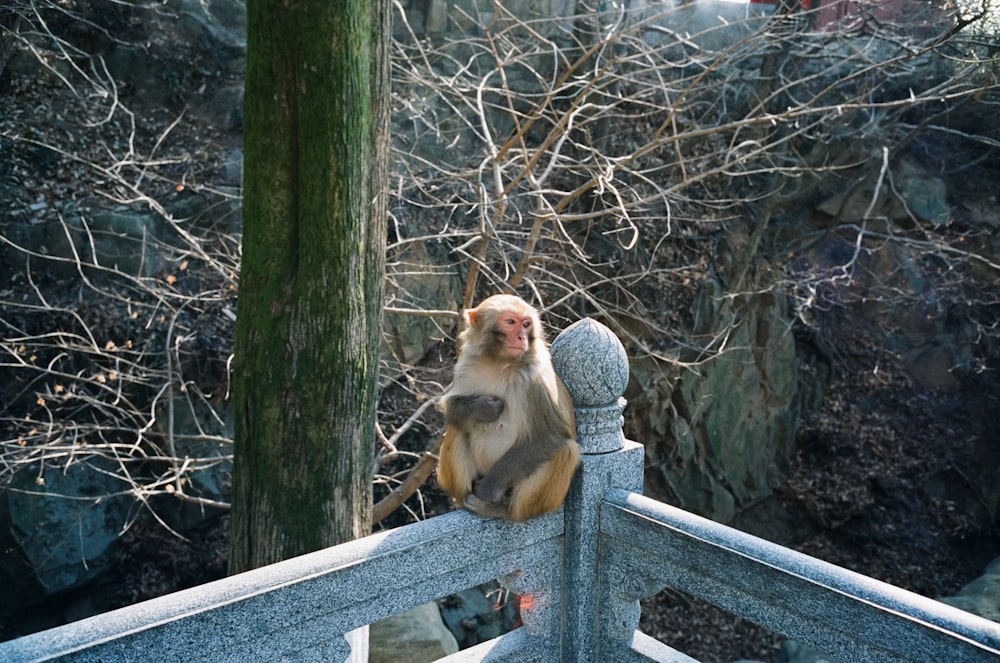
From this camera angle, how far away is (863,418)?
12266mm

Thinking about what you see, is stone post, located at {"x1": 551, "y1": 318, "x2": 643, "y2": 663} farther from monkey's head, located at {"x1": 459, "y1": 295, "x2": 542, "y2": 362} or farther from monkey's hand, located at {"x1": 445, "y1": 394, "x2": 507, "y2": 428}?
monkey's hand, located at {"x1": 445, "y1": 394, "x2": 507, "y2": 428}

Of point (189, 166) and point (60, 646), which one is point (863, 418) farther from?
point (60, 646)

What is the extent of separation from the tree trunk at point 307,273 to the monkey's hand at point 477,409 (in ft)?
2.83

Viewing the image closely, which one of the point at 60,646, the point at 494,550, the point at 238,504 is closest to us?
the point at 60,646

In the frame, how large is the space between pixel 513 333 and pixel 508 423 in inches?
16.7

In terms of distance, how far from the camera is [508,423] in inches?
139

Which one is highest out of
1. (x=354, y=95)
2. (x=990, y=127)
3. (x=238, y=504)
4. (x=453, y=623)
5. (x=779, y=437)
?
(x=990, y=127)

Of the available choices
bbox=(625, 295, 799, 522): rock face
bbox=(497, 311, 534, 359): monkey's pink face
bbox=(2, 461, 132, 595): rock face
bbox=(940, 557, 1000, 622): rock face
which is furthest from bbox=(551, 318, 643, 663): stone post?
bbox=(625, 295, 799, 522): rock face

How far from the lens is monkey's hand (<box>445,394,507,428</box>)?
350 centimetres

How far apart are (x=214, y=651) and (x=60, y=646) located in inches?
18.3

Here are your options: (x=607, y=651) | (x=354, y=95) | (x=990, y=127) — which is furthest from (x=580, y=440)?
(x=990, y=127)

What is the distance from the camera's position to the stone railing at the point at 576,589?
2.52 meters

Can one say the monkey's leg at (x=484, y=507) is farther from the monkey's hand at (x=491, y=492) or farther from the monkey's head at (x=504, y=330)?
the monkey's head at (x=504, y=330)

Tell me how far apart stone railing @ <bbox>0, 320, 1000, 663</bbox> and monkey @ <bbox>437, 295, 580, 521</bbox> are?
0.13 m
